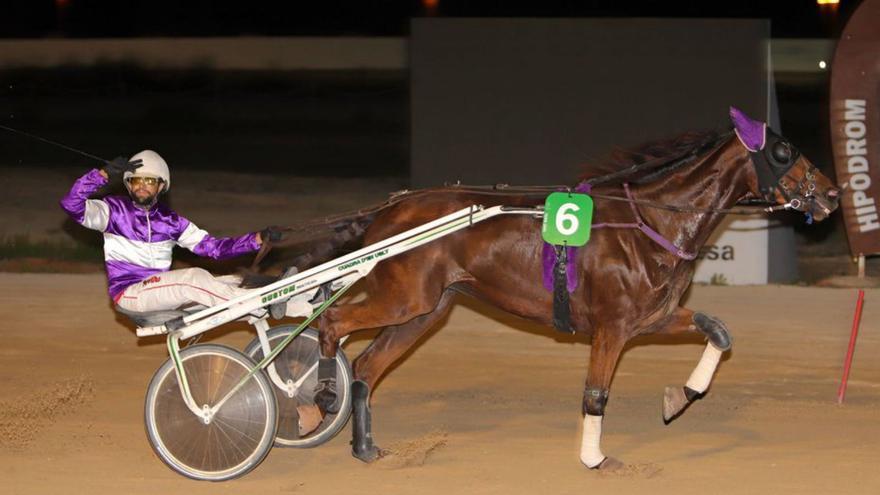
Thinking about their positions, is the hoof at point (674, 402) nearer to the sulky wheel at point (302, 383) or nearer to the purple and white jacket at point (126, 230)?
the sulky wheel at point (302, 383)

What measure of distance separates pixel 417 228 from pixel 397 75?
16.3 metres

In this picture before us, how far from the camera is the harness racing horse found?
6137mm

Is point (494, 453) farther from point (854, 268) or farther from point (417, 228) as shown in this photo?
point (854, 268)

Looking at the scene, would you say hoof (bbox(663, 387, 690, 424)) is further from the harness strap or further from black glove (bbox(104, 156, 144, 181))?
black glove (bbox(104, 156, 144, 181))

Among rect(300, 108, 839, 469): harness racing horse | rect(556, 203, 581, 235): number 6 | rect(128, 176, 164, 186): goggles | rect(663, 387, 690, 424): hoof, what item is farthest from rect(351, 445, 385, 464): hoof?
rect(128, 176, 164, 186): goggles

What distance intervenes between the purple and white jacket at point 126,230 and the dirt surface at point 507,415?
3.09 ft

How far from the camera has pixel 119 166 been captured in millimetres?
5934

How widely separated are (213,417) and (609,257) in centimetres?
201

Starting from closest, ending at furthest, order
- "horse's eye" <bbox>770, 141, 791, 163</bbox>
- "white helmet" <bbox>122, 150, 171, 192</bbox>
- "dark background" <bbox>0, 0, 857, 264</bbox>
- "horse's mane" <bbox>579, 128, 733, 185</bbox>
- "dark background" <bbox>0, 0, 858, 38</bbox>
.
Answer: "white helmet" <bbox>122, 150, 171, 192</bbox>, "horse's eye" <bbox>770, 141, 791, 163</bbox>, "horse's mane" <bbox>579, 128, 733, 185</bbox>, "dark background" <bbox>0, 0, 857, 264</bbox>, "dark background" <bbox>0, 0, 858, 38</bbox>

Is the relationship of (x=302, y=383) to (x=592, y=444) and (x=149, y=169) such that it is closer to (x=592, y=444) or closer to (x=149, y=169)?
(x=149, y=169)

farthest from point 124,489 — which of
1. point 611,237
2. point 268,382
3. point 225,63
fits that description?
point 225,63

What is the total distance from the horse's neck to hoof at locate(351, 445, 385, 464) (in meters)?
1.75

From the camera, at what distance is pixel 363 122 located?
22.3 metres

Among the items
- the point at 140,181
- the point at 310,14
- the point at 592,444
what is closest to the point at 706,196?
the point at 592,444
